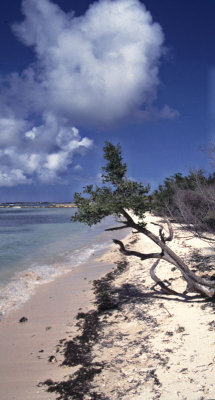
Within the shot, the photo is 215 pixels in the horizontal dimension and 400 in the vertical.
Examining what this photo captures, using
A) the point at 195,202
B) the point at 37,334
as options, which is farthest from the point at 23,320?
the point at 195,202

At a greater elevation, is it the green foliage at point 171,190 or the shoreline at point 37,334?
the green foliage at point 171,190

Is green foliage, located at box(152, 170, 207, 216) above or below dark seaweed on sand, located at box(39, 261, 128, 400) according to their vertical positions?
above

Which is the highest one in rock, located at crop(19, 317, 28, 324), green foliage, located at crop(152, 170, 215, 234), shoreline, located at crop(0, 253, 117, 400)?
green foliage, located at crop(152, 170, 215, 234)

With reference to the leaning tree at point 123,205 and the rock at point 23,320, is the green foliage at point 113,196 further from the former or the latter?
the rock at point 23,320

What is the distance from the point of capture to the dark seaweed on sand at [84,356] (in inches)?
187

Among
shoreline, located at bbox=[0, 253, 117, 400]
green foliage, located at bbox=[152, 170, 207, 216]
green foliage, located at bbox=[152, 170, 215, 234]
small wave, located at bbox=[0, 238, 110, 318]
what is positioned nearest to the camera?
shoreline, located at bbox=[0, 253, 117, 400]

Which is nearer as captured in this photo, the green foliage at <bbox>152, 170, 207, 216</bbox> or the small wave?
the small wave

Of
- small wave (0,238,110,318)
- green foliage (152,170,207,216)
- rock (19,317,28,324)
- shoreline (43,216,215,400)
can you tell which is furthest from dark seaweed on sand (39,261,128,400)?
green foliage (152,170,207,216)

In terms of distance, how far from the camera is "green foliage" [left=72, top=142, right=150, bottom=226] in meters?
7.23

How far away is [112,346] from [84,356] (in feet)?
2.40

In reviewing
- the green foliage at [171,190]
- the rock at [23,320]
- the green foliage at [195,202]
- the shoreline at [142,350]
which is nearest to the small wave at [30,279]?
the rock at [23,320]

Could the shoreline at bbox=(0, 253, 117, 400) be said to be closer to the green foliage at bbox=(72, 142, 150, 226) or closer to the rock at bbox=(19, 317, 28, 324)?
the rock at bbox=(19, 317, 28, 324)

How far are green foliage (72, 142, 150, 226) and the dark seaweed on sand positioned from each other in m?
2.99

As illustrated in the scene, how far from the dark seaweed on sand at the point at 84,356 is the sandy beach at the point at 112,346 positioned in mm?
20
